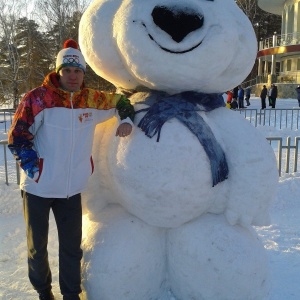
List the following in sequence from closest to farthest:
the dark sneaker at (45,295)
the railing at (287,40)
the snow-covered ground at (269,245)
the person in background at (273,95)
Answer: the dark sneaker at (45,295)
the snow-covered ground at (269,245)
the person in background at (273,95)
the railing at (287,40)

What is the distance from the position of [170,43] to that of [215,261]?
1.34m

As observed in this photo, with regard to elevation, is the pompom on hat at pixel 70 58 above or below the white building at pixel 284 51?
below

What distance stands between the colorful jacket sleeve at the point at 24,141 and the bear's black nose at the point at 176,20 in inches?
34.8

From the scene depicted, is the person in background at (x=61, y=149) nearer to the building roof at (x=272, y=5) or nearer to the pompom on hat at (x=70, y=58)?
the pompom on hat at (x=70, y=58)

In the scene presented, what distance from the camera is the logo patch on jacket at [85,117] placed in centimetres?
243

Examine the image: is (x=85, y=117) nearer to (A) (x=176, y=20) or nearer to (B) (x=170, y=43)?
(B) (x=170, y=43)

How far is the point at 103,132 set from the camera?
2721 millimetres

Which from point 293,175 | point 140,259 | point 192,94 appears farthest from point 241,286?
point 293,175

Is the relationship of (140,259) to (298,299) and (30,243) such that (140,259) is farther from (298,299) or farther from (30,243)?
(298,299)

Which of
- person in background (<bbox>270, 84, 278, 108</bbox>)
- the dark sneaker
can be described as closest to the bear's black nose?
the dark sneaker

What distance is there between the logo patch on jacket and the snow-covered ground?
1.35 m

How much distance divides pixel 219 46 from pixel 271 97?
17516mm

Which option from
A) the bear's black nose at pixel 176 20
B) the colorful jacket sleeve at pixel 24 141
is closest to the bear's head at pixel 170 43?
the bear's black nose at pixel 176 20

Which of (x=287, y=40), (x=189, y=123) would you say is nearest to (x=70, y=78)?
(x=189, y=123)
